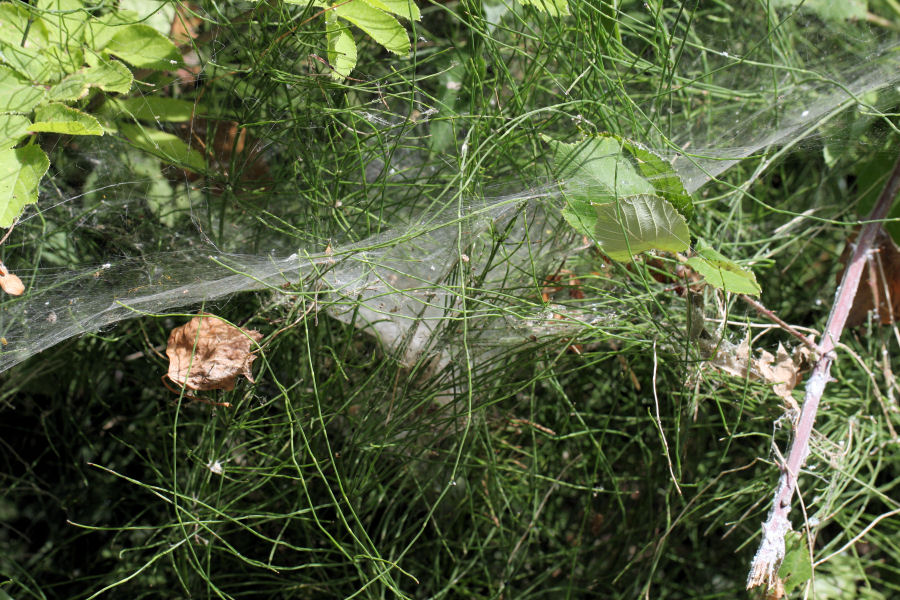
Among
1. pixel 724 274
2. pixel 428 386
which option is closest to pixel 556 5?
pixel 724 274

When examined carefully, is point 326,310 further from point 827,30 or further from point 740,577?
point 827,30

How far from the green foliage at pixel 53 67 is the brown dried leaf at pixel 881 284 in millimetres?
1364

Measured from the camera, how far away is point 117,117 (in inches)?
49.9

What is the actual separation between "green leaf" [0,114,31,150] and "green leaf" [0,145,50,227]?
1cm

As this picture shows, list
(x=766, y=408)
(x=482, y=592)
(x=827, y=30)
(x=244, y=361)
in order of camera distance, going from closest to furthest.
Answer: (x=244, y=361)
(x=766, y=408)
(x=482, y=592)
(x=827, y=30)

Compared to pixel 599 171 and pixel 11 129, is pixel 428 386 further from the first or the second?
pixel 11 129

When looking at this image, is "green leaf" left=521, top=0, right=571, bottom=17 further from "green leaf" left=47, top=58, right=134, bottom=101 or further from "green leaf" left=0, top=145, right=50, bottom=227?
"green leaf" left=0, top=145, right=50, bottom=227

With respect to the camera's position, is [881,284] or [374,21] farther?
[881,284]

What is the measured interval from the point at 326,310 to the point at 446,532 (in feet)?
1.54

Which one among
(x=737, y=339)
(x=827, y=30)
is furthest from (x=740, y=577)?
(x=827, y=30)

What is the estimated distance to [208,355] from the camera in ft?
3.73

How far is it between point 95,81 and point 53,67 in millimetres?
69

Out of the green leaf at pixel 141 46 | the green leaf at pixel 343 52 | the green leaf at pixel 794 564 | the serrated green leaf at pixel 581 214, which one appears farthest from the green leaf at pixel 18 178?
the green leaf at pixel 794 564

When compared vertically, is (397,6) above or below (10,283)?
above
